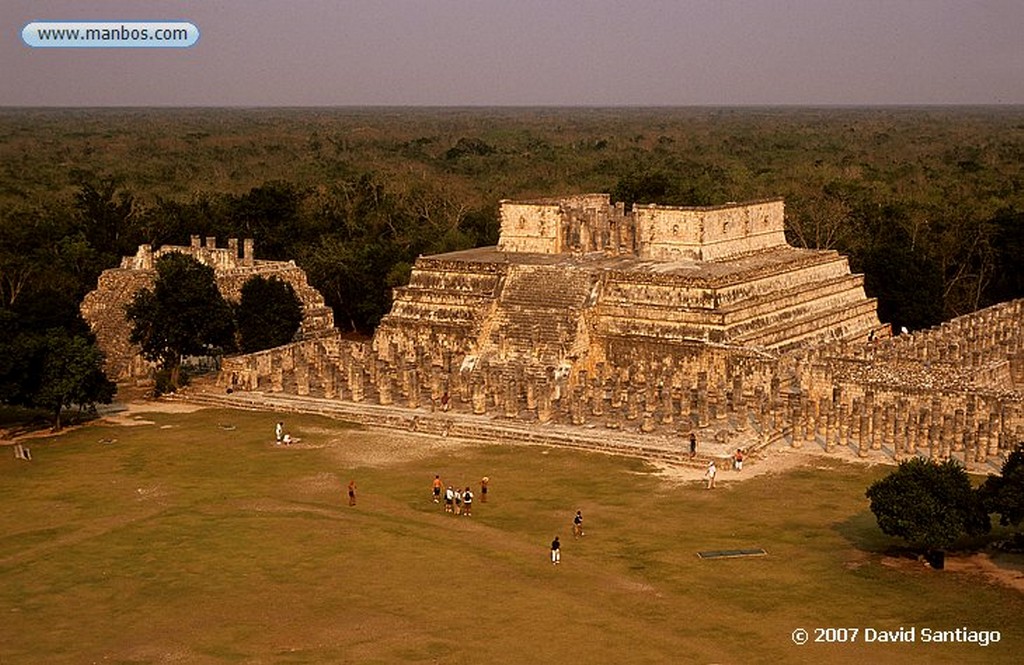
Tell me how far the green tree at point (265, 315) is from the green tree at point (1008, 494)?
83.4 ft

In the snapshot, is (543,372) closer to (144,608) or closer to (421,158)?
(144,608)

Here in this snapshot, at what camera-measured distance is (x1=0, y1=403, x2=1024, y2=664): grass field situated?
778 inches

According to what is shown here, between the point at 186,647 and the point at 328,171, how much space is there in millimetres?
78468

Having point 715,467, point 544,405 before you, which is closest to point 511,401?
point 544,405

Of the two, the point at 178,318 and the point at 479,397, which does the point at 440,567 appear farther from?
the point at 178,318

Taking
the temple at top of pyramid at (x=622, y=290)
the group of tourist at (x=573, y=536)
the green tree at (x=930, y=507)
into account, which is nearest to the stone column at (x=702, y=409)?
the temple at top of pyramid at (x=622, y=290)

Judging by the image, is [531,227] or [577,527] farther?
[531,227]

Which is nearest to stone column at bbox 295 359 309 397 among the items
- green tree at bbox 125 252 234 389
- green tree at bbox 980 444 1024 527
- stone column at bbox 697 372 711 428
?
green tree at bbox 125 252 234 389

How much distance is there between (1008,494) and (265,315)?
2634cm

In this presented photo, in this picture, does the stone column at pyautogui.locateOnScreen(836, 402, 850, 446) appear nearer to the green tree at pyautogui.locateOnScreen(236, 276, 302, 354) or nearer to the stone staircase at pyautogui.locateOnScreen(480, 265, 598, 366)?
the stone staircase at pyautogui.locateOnScreen(480, 265, 598, 366)

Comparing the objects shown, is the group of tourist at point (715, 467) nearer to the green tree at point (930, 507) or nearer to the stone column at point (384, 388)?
the green tree at point (930, 507)

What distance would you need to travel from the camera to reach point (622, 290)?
3816 cm

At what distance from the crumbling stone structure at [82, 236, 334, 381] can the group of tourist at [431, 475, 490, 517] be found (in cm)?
1790

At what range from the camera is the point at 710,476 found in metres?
28.4
